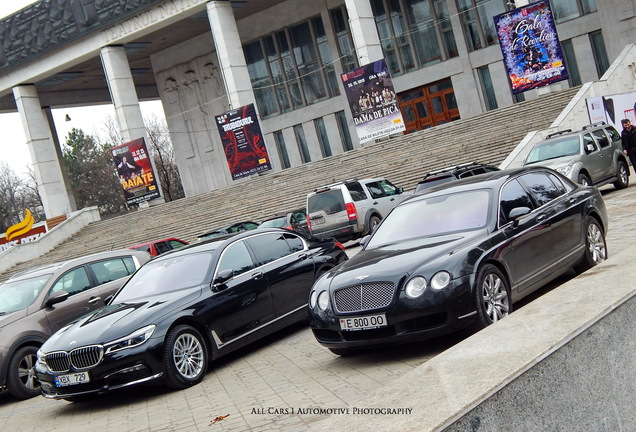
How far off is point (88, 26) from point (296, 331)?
1621 inches

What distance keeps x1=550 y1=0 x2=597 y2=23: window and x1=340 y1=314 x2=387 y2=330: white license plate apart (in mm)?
40240

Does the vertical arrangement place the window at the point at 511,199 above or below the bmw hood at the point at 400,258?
above

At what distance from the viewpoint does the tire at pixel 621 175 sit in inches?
746

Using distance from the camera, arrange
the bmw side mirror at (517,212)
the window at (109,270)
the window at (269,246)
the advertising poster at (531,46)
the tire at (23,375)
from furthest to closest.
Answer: the advertising poster at (531,46) < the window at (109,270) < the tire at (23,375) < the window at (269,246) < the bmw side mirror at (517,212)

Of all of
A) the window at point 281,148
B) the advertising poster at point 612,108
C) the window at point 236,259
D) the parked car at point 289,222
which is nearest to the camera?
the window at point 236,259

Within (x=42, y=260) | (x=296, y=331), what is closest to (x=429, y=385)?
(x=296, y=331)

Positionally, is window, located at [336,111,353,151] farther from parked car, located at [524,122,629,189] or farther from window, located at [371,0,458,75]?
parked car, located at [524,122,629,189]

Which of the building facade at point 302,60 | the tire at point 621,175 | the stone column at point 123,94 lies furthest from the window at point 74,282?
the stone column at point 123,94

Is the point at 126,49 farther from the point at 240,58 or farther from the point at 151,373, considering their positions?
the point at 151,373

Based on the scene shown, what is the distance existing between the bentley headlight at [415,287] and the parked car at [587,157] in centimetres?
1191

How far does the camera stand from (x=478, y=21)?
45.7 metres

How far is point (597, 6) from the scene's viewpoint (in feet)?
137

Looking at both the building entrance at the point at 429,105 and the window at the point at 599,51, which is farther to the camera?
the building entrance at the point at 429,105

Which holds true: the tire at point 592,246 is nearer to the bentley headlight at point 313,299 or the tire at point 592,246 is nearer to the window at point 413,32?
the bentley headlight at point 313,299
